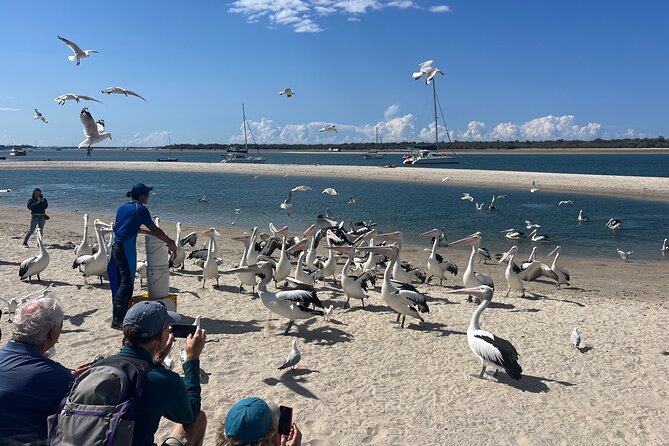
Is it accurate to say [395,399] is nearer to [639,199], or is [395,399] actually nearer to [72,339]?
[72,339]

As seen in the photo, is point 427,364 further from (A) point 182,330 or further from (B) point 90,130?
(B) point 90,130

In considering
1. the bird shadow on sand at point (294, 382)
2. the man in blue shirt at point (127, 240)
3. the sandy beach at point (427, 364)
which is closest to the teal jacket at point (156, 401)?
the sandy beach at point (427, 364)

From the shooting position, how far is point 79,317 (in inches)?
298

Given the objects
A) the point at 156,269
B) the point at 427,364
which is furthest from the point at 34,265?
the point at 427,364

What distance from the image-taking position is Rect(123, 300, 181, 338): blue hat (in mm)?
2643

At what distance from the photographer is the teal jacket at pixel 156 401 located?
99.3 inches

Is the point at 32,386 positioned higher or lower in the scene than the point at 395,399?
higher

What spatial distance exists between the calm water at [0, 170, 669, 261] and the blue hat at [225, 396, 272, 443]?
1533 cm

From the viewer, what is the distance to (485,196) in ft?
119

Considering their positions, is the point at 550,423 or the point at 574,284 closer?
the point at 550,423

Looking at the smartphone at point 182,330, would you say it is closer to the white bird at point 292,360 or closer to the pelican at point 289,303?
the white bird at point 292,360

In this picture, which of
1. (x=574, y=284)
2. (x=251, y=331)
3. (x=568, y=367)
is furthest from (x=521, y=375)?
(x=574, y=284)

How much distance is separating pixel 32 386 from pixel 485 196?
36038 mm

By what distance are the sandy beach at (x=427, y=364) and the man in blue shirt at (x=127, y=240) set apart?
68cm
